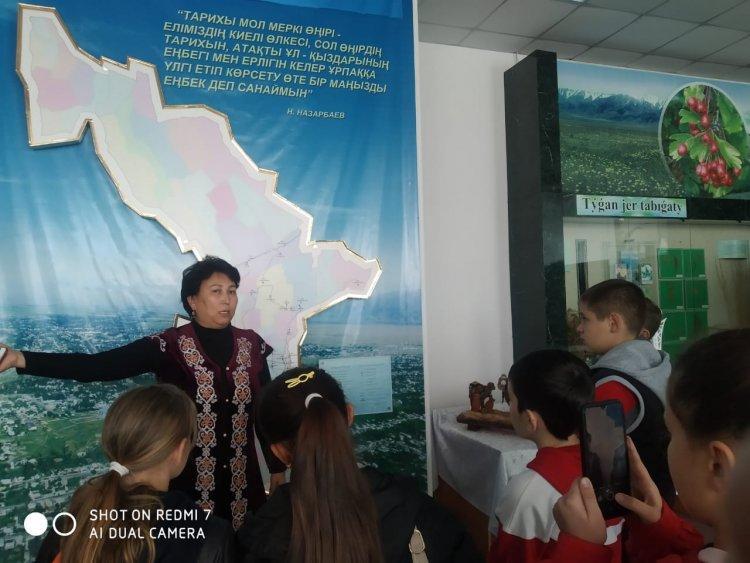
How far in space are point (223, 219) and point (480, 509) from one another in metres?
1.76

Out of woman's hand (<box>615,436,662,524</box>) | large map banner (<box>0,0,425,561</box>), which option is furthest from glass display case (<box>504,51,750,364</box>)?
woman's hand (<box>615,436,662,524</box>)

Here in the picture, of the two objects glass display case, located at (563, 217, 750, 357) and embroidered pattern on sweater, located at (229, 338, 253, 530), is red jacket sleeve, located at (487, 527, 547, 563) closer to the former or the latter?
embroidered pattern on sweater, located at (229, 338, 253, 530)

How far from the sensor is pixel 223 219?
244cm

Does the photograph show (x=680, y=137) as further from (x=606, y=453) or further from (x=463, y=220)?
(x=606, y=453)

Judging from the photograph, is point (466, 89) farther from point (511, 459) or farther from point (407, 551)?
point (407, 551)

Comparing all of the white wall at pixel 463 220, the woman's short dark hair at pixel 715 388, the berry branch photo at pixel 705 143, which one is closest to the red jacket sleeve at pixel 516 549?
the woman's short dark hair at pixel 715 388

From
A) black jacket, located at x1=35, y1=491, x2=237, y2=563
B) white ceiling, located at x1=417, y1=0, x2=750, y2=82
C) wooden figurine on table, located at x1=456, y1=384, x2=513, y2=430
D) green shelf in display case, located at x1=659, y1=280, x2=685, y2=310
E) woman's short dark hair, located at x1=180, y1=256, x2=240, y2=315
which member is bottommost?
wooden figurine on table, located at x1=456, y1=384, x2=513, y2=430

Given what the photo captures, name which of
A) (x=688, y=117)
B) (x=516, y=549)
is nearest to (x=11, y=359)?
(x=516, y=549)

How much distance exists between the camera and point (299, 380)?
1230mm

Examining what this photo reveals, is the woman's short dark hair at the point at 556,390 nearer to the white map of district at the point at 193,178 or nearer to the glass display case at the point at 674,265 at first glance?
the white map of district at the point at 193,178

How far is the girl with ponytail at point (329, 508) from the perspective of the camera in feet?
3.35

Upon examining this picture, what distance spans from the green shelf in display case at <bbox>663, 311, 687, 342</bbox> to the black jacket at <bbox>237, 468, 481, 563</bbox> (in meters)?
2.99

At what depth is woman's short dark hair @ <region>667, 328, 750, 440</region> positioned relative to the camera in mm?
723

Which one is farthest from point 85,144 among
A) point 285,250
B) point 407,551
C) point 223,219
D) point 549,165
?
point 549,165
